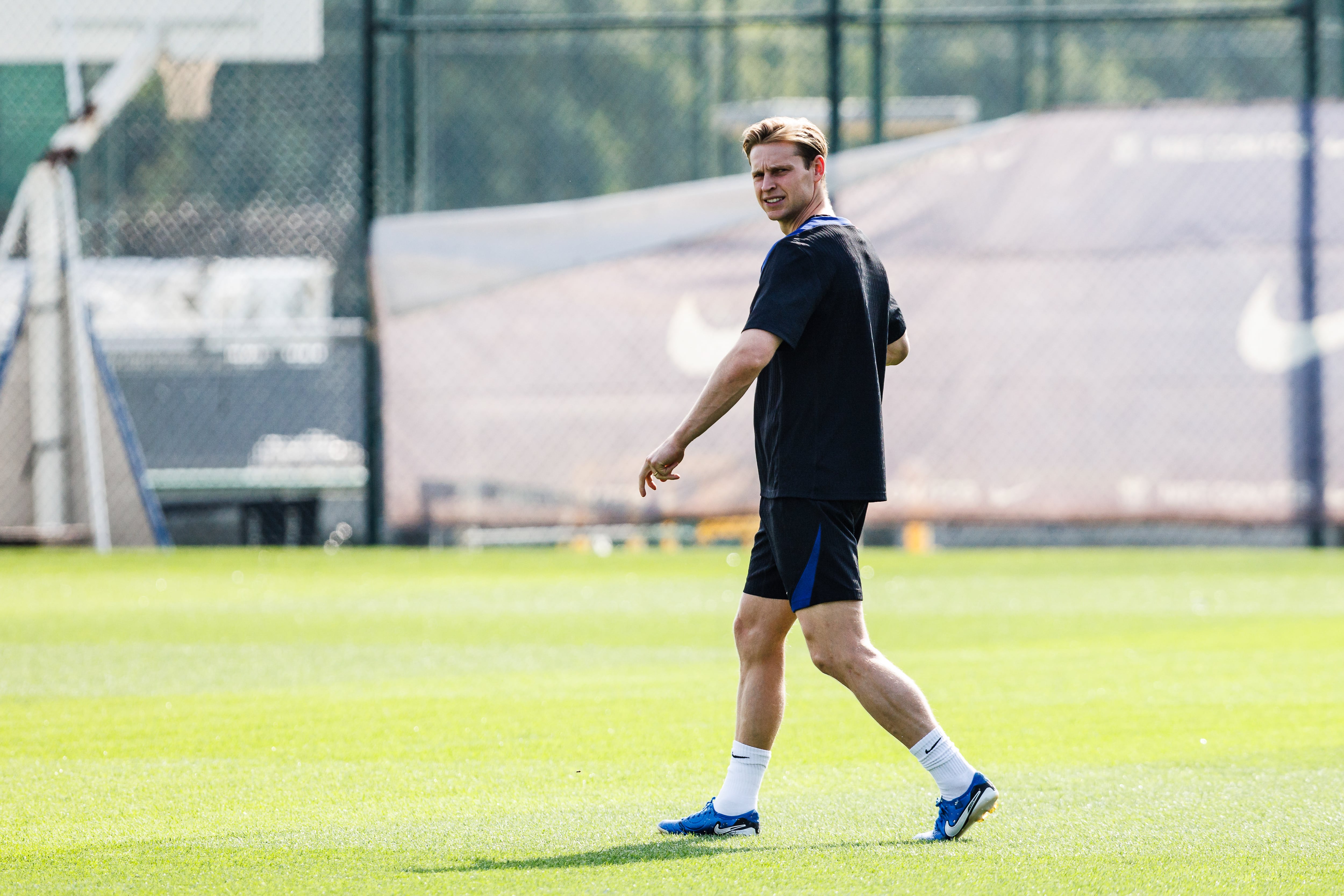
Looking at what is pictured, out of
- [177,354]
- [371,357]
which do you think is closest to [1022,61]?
[371,357]

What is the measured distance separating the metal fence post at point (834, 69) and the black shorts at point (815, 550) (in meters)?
8.35

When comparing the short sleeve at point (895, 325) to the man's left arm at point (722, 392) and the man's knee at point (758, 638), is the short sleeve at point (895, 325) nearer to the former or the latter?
the man's left arm at point (722, 392)

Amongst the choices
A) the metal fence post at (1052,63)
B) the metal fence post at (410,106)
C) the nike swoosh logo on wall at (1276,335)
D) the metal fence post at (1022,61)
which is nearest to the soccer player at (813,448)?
the nike swoosh logo on wall at (1276,335)

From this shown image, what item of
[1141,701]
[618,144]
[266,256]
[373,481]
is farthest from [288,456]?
[618,144]

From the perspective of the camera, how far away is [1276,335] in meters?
11.2

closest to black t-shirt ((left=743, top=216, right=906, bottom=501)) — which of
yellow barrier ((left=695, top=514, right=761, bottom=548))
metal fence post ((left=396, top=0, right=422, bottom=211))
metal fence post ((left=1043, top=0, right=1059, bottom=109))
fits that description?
yellow barrier ((left=695, top=514, right=761, bottom=548))

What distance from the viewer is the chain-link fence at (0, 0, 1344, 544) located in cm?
1120

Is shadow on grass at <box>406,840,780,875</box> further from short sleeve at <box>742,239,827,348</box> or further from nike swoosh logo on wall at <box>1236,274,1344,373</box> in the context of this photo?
nike swoosh logo on wall at <box>1236,274,1344,373</box>

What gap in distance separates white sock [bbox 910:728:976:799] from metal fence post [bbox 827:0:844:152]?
27.9 ft

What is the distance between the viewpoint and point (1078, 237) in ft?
37.3

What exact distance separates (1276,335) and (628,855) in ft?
28.3

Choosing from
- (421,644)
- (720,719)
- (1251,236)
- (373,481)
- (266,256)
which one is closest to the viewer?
(720,719)

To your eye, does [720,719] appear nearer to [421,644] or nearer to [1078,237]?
[421,644]

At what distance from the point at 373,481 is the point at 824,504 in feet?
27.8
